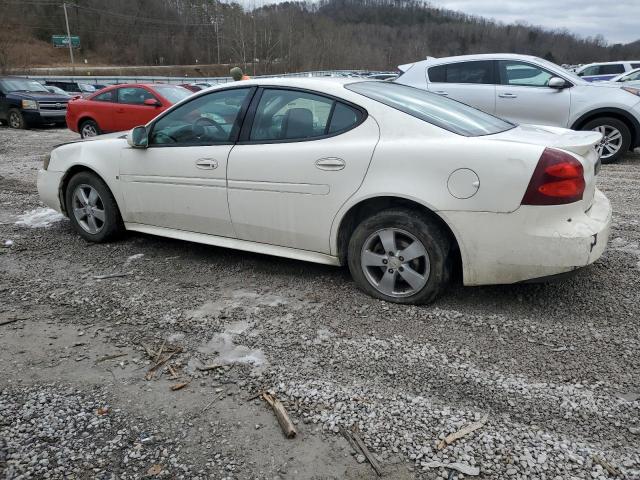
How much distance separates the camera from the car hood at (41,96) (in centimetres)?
1608

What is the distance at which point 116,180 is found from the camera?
4.58 metres

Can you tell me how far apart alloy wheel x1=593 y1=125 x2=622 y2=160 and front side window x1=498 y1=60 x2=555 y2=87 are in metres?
1.17

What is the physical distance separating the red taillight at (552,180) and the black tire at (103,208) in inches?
137

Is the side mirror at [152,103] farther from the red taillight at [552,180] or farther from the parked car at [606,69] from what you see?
the parked car at [606,69]

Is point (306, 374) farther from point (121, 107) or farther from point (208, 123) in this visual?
point (121, 107)

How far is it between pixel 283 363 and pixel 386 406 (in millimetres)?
651

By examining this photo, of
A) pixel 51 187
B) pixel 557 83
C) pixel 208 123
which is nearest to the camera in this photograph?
pixel 208 123

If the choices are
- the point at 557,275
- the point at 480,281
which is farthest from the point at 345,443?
the point at 557,275

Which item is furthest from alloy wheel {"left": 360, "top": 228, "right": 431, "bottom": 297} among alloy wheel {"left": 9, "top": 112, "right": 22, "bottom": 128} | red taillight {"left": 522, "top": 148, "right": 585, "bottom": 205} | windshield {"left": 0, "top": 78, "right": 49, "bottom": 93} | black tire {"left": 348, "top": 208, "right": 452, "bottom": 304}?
windshield {"left": 0, "top": 78, "right": 49, "bottom": 93}

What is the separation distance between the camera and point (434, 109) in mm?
3689

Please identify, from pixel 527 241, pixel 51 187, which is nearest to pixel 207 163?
pixel 51 187

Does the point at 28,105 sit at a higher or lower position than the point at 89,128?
higher

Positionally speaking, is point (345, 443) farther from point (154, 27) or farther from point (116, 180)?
point (154, 27)

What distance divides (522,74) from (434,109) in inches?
233
